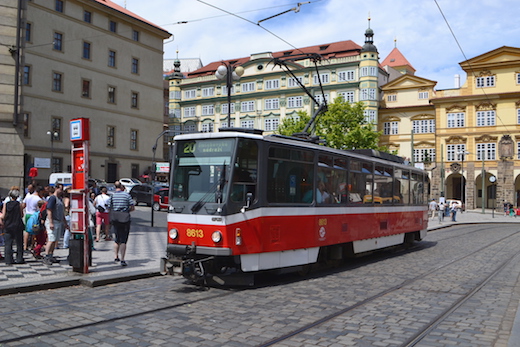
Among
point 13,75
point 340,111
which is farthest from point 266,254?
point 340,111

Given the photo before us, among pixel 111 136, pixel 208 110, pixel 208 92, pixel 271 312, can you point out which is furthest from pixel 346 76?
pixel 271 312

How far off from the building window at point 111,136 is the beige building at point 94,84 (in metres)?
0.09

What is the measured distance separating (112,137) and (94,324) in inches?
1748

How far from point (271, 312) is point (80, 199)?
16.7ft

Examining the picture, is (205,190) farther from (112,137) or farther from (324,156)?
(112,137)

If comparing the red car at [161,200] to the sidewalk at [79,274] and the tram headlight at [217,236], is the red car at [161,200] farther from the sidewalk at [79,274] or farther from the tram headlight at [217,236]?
the tram headlight at [217,236]

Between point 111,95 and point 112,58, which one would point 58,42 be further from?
point 111,95

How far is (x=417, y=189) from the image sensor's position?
18219mm

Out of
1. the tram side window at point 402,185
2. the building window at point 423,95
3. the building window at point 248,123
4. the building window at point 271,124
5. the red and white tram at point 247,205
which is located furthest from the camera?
the building window at point 248,123

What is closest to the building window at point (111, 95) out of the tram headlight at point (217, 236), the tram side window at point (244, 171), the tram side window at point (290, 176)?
the tram side window at point (290, 176)

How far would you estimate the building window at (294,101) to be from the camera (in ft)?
236

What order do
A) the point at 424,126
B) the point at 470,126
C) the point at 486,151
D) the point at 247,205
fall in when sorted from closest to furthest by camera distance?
the point at 247,205
the point at 486,151
the point at 470,126
the point at 424,126

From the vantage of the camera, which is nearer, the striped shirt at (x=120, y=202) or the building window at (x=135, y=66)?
the striped shirt at (x=120, y=202)

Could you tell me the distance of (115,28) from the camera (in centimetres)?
4959
